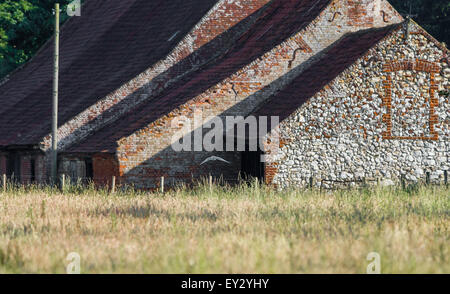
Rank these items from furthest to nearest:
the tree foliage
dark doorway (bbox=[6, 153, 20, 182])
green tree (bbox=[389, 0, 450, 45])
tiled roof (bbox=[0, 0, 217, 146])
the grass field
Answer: green tree (bbox=[389, 0, 450, 45])
the tree foliage
dark doorway (bbox=[6, 153, 20, 182])
tiled roof (bbox=[0, 0, 217, 146])
the grass field

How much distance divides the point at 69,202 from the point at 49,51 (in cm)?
2304

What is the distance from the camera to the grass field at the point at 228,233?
41.4 feet

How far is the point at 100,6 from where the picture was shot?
4503cm

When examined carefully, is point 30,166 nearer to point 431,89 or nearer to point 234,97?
point 234,97

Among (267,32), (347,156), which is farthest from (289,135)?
(267,32)

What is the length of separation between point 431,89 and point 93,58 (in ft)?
52.5

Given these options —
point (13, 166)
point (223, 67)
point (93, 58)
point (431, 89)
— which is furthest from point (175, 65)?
point (431, 89)

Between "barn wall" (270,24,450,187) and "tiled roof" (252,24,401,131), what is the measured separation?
36cm

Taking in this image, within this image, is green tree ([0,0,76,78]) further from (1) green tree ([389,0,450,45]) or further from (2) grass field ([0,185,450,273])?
(2) grass field ([0,185,450,273])

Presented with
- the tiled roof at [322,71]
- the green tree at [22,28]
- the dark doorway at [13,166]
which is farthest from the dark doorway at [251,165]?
the green tree at [22,28]

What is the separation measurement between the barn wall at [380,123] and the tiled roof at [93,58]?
8716 mm

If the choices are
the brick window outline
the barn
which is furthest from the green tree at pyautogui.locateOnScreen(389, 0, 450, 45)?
the brick window outline

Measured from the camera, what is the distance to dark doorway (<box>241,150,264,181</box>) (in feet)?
100
